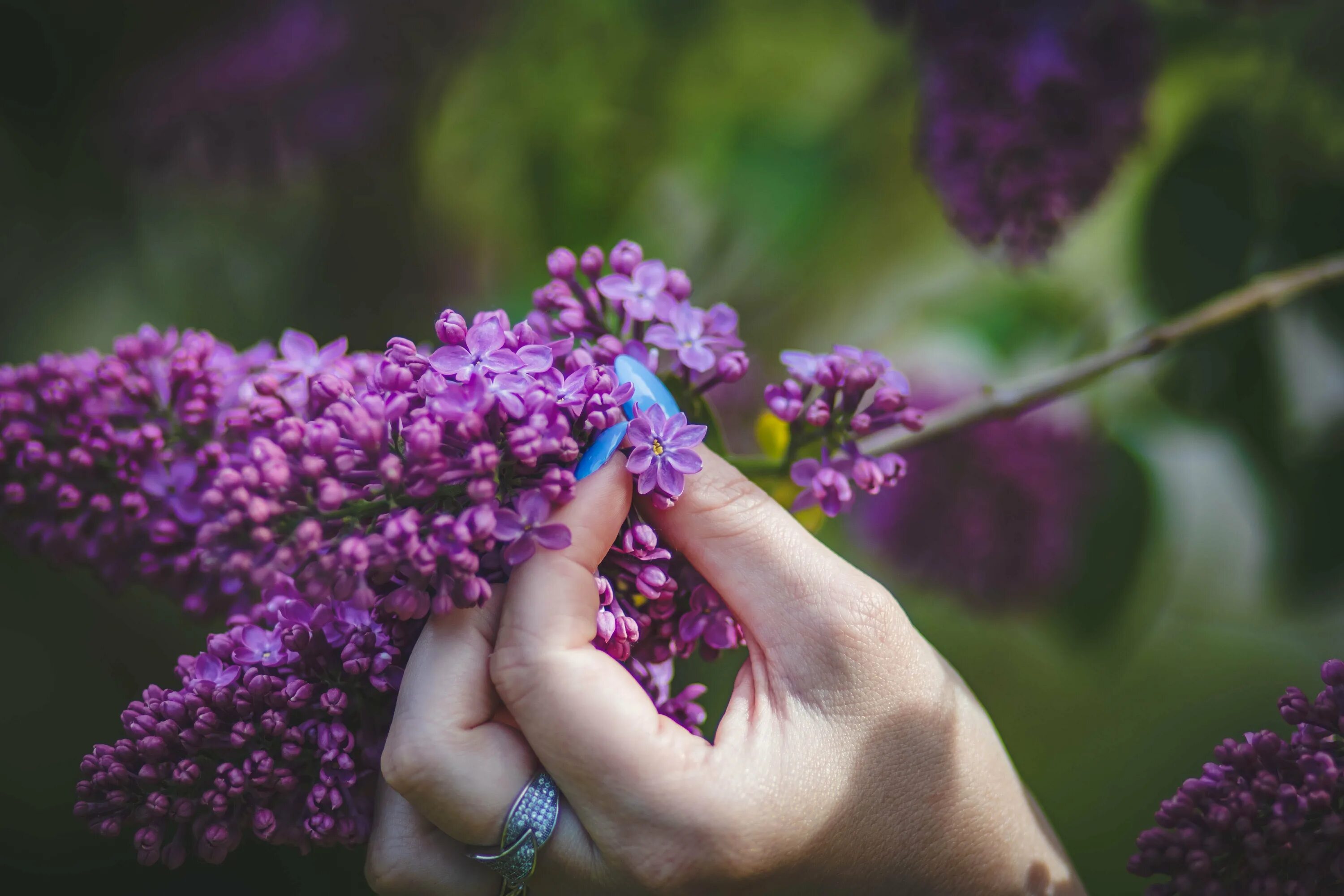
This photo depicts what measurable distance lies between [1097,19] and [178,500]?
57.4 inches

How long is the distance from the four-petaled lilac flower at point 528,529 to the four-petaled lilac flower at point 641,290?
8.8 inches

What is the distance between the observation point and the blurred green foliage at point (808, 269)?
56.7 inches

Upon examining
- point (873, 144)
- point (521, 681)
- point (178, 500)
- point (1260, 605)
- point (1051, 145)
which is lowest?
point (521, 681)

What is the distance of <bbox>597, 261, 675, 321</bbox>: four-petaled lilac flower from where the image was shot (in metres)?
0.78

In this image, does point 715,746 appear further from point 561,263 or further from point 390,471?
point 561,263

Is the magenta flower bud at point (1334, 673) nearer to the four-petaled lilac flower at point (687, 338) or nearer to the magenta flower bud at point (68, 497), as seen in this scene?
the four-petaled lilac flower at point (687, 338)

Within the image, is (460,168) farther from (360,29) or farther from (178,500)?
(178,500)

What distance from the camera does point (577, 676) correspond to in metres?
0.65

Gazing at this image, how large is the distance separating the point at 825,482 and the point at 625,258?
29cm

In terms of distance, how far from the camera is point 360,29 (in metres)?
1.62

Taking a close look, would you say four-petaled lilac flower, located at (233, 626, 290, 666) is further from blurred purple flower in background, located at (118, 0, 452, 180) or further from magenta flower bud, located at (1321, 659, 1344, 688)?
blurred purple flower in background, located at (118, 0, 452, 180)

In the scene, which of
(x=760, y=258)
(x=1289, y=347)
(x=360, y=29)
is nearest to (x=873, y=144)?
(x=760, y=258)

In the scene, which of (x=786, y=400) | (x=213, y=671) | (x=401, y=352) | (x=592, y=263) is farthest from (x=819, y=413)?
(x=213, y=671)

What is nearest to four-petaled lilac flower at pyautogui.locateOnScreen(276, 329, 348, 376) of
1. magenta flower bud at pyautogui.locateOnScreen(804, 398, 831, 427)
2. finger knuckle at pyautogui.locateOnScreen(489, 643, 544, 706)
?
finger knuckle at pyautogui.locateOnScreen(489, 643, 544, 706)
